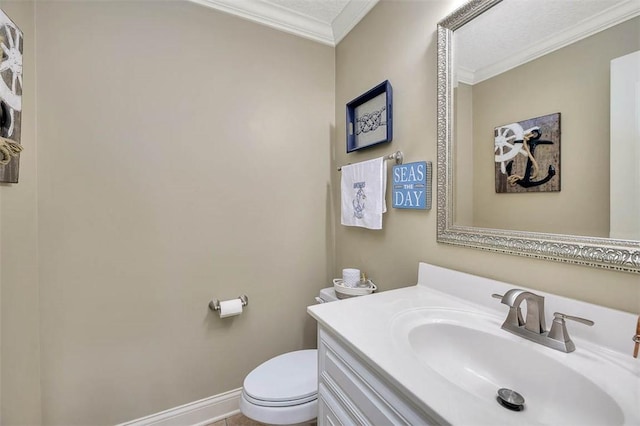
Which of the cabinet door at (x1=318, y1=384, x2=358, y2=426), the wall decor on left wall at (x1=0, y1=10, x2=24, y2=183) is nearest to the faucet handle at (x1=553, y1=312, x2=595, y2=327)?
the cabinet door at (x1=318, y1=384, x2=358, y2=426)

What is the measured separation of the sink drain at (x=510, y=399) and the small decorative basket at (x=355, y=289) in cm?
75

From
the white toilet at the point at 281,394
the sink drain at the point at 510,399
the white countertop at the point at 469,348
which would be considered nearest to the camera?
the white countertop at the point at 469,348

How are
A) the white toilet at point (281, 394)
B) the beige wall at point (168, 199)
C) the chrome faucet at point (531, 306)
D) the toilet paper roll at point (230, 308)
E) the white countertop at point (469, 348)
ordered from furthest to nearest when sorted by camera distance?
the toilet paper roll at point (230, 308), the beige wall at point (168, 199), the white toilet at point (281, 394), the chrome faucet at point (531, 306), the white countertop at point (469, 348)

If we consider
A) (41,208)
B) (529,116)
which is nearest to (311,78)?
(529,116)

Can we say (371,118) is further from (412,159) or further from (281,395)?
(281,395)

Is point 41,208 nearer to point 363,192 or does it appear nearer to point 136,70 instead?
point 136,70

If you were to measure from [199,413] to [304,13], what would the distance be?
7.90 ft

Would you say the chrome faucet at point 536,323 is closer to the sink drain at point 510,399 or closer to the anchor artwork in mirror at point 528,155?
the sink drain at point 510,399

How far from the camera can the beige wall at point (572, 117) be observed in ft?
2.29

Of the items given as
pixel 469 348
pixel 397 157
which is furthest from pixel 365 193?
pixel 469 348

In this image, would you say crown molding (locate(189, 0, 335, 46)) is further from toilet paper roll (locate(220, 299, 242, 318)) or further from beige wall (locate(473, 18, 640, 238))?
toilet paper roll (locate(220, 299, 242, 318))

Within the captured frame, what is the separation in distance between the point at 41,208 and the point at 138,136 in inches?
19.9

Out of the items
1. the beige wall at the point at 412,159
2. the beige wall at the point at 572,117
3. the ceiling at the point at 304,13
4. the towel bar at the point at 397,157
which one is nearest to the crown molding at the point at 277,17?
the ceiling at the point at 304,13

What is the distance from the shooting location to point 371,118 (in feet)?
4.88
